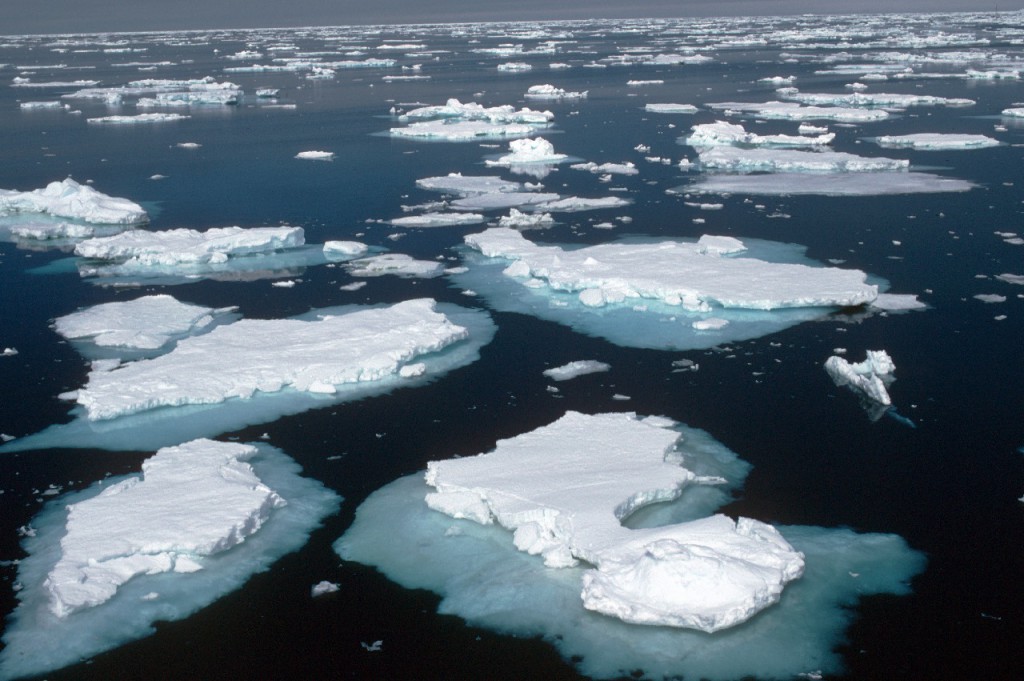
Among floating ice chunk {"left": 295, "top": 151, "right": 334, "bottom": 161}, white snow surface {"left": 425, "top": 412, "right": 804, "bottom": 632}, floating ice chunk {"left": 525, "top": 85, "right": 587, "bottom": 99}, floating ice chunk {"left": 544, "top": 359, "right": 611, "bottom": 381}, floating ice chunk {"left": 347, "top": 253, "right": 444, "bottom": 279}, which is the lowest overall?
floating ice chunk {"left": 525, "top": 85, "right": 587, "bottom": 99}

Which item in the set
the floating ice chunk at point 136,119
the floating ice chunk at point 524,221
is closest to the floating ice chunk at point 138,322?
the floating ice chunk at point 524,221

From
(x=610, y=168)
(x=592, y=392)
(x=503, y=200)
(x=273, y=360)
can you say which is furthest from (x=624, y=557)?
(x=610, y=168)

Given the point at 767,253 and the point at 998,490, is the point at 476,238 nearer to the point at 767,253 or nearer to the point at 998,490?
the point at 767,253

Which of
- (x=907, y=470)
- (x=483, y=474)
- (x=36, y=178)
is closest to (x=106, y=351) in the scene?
(x=483, y=474)

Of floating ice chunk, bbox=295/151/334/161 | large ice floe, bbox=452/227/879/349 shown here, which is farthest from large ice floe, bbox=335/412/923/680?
floating ice chunk, bbox=295/151/334/161

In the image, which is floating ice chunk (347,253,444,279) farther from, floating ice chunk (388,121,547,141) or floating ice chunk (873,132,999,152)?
floating ice chunk (873,132,999,152)

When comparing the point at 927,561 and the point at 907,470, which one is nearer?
the point at 927,561
